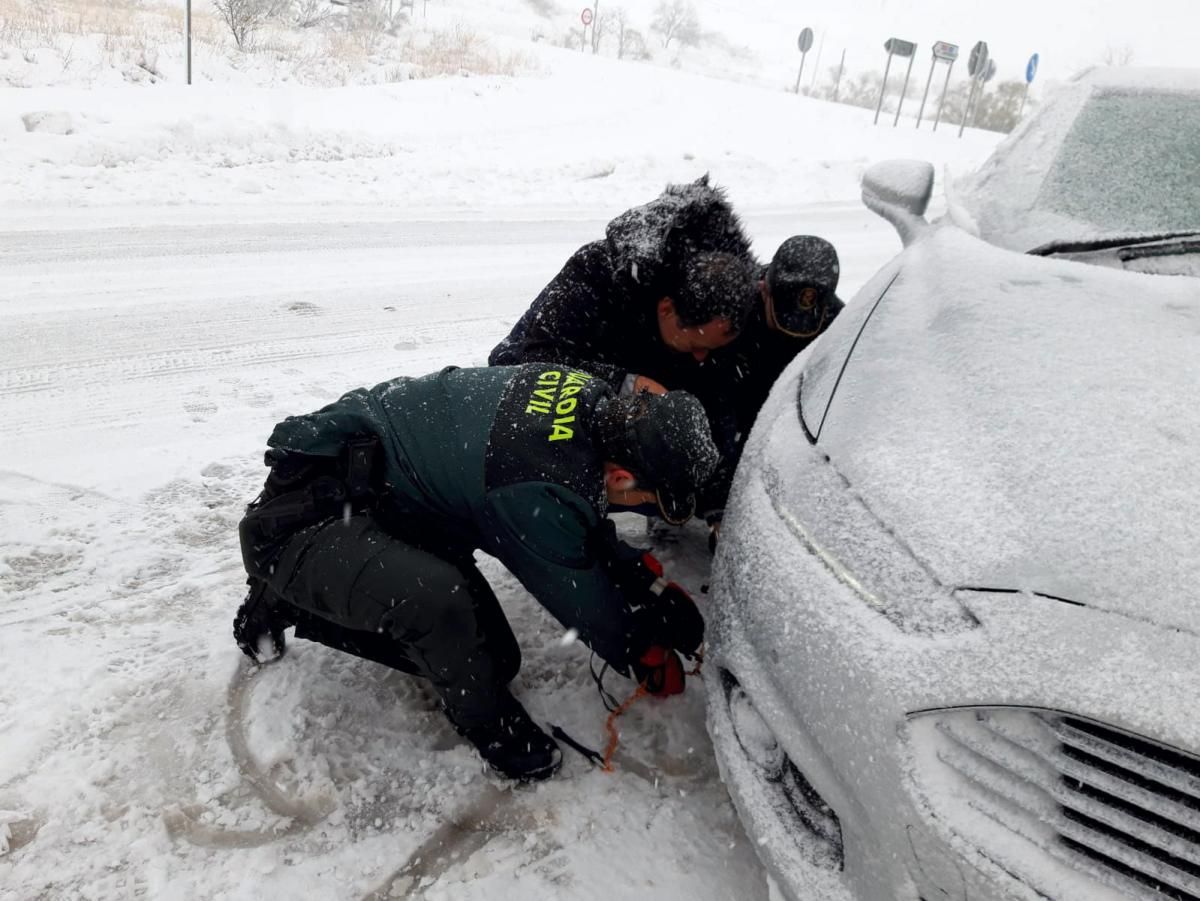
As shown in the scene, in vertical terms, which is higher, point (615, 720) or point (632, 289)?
point (632, 289)

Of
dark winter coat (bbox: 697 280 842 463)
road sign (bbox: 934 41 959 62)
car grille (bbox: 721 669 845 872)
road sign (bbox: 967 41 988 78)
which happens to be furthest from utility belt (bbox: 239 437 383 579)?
road sign (bbox: 934 41 959 62)

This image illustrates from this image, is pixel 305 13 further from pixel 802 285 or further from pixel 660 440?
pixel 660 440

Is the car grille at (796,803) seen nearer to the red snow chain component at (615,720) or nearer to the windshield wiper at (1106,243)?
the red snow chain component at (615,720)

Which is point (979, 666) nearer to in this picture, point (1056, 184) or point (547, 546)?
point (547, 546)

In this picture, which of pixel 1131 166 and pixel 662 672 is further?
pixel 1131 166

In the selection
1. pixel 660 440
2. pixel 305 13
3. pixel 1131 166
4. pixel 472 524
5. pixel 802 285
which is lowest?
pixel 472 524

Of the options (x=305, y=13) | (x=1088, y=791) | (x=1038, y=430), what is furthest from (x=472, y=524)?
(x=305, y=13)

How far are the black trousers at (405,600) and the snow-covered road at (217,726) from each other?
0.20m

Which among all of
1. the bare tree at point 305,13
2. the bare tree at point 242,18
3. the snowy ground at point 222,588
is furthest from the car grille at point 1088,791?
the bare tree at point 305,13

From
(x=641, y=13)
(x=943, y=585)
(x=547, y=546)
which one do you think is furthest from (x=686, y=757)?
(x=641, y=13)

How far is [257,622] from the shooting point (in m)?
2.12

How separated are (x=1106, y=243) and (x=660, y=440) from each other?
1476mm

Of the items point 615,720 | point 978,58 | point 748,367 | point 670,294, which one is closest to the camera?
point 615,720

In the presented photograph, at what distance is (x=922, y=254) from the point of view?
2301mm
